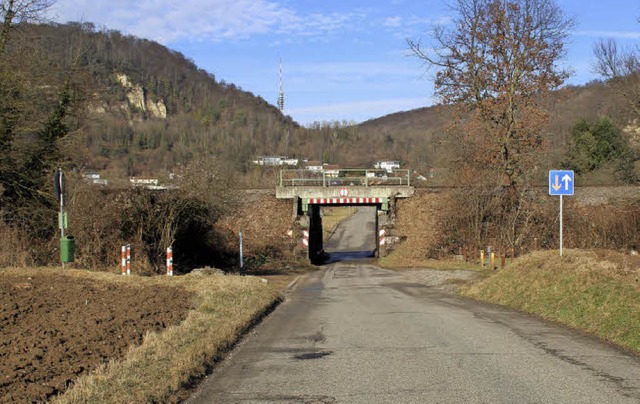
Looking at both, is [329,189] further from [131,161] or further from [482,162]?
[131,161]

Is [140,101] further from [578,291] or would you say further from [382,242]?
[578,291]

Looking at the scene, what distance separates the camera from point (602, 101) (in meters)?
78.2

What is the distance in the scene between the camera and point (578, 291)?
13516 mm

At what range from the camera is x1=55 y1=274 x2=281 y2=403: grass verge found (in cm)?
666

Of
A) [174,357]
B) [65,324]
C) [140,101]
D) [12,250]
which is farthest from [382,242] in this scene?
[140,101]

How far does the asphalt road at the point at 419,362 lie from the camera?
686 cm

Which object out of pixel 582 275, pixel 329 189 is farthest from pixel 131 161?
pixel 582 275

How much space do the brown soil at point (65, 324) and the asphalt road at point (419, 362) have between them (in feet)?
4.99

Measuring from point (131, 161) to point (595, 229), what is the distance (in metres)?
91.7

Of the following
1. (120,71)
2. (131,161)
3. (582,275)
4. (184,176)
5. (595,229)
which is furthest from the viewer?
(120,71)

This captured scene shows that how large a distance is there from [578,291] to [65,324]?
9.86 meters

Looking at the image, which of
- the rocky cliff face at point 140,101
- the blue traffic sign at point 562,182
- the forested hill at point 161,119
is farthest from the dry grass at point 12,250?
the rocky cliff face at point 140,101

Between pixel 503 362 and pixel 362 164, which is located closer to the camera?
pixel 503 362

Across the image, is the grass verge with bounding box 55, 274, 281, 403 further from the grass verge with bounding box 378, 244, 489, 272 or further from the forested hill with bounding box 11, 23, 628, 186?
the grass verge with bounding box 378, 244, 489, 272
